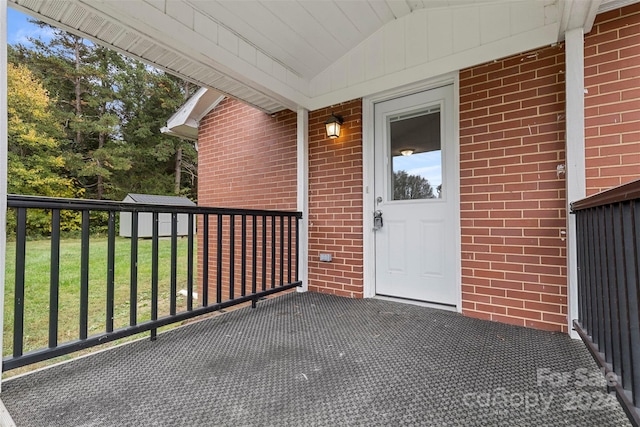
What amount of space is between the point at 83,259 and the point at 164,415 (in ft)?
3.12

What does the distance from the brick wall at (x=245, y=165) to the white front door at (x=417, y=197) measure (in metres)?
1.04

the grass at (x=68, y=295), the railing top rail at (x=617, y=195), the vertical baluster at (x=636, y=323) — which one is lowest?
the grass at (x=68, y=295)

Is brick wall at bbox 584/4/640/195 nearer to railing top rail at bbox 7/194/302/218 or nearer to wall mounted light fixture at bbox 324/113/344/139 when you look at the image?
wall mounted light fixture at bbox 324/113/344/139

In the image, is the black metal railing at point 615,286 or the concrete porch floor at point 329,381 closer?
the black metal railing at point 615,286

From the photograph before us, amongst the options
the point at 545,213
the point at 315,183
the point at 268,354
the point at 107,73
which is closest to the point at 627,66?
the point at 545,213

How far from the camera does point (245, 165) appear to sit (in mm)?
3883

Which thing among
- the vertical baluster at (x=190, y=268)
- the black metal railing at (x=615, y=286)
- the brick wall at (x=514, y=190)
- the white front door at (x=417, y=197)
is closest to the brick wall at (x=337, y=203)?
the white front door at (x=417, y=197)

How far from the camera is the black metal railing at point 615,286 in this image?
3.11 ft

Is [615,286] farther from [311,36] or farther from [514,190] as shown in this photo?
[311,36]

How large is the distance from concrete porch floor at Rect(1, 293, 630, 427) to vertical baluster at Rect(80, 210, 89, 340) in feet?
0.69

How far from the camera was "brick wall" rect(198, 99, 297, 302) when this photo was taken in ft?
11.3

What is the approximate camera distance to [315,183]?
3201 mm

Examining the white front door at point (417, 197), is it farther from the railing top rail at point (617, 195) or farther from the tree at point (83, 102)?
the tree at point (83, 102)

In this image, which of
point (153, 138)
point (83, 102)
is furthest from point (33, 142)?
point (153, 138)
